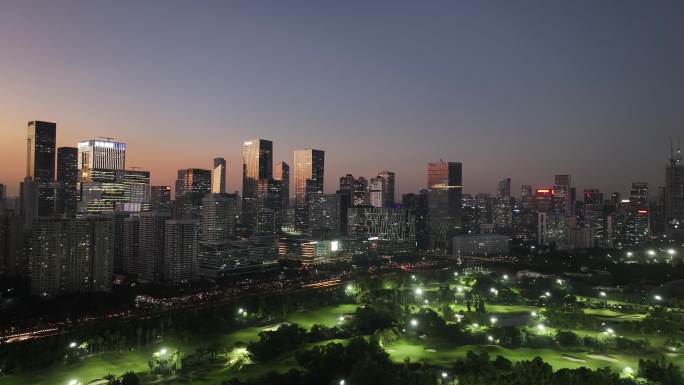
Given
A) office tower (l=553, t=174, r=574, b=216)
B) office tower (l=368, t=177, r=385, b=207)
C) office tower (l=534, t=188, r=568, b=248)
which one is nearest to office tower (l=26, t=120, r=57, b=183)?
office tower (l=368, t=177, r=385, b=207)

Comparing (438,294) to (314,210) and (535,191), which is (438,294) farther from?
(535,191)

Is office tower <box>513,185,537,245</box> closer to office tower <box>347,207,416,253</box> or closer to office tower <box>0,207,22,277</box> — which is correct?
office tower <box>347,207,416,253</box>

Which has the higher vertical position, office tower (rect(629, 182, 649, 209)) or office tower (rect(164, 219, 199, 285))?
office tower (rect(629, 182, 649, 209))

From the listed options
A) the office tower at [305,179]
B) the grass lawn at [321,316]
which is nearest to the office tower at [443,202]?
the office tower at [305,179]

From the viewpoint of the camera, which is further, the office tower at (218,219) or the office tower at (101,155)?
the office tower at (101,155)

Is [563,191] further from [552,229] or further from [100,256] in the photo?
[100,256]

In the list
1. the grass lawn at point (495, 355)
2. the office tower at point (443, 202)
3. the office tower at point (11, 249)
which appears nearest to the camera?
the grass lawn at point (495, 355)

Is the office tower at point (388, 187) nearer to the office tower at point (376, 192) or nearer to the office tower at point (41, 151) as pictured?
the office tower at point (376, 192)

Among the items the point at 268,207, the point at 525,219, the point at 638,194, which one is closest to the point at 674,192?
the point at 638,194
